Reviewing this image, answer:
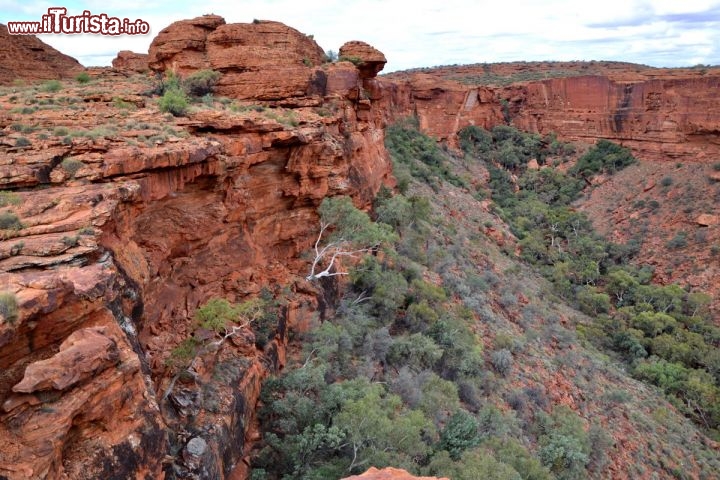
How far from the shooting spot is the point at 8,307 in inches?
227

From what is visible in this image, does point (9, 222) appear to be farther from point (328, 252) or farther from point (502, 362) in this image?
point (502, 362)

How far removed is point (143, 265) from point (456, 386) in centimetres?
990

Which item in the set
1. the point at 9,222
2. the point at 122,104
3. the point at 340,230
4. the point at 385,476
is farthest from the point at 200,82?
the point at 385,476

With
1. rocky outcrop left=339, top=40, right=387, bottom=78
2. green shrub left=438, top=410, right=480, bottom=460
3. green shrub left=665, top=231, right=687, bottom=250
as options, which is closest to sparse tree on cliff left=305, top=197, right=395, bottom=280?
green shrub left=438, top=410, right=480, bottom=460

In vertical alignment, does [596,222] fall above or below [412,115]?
below

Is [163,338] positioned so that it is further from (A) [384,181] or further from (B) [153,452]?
(A) [384,181]

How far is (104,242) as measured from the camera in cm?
847

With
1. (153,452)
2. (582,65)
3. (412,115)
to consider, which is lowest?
(153,452)

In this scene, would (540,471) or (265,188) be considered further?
(265,188)

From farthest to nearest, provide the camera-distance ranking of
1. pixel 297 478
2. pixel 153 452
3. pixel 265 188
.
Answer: pixel 265 188, pixel 297 478, pixel 153 452

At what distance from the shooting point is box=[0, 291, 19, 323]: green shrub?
18.7ft

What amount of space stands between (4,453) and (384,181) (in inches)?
869

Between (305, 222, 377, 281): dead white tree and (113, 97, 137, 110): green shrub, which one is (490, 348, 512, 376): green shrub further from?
(113, 97, 137, 110): green shrub

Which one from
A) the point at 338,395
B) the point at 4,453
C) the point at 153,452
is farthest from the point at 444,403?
Result: the point at 4,453
